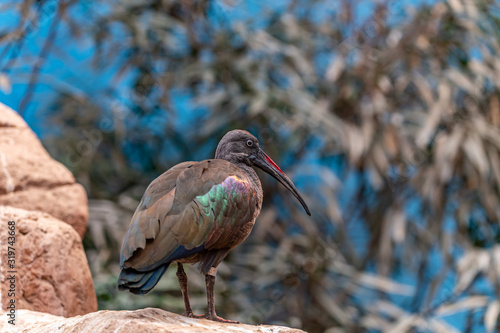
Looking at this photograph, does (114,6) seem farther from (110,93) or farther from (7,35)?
(7,35)

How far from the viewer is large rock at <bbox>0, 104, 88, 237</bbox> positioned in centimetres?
330

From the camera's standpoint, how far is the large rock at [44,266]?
297 centimetres

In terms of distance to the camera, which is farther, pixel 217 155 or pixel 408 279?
pixel 408 279

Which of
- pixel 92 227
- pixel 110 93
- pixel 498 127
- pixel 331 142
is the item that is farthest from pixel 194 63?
pixel 498 127

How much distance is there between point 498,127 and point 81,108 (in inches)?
156

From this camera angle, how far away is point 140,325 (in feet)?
7.07

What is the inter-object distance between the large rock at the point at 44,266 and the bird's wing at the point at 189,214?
82 centimetres

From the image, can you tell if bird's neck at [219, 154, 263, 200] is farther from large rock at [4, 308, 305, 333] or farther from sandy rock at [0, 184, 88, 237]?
sandy rock at [0, 184, 88, 237]

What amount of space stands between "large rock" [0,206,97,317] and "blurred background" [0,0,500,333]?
2.21 meters

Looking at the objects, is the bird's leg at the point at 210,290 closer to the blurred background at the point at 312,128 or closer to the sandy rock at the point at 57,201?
the sandy rock at the point at 57,201

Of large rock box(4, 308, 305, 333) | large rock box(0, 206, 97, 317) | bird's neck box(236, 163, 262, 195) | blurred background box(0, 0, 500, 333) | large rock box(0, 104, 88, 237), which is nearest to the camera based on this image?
large rock box(4, 308, 305, 333)

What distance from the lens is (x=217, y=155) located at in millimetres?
2723

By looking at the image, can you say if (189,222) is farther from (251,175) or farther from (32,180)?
(32,180)

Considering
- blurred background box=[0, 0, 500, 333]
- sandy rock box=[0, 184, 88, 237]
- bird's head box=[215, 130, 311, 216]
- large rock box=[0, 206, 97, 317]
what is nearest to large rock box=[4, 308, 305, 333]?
large rock box=[0, 206, 97, 317]
